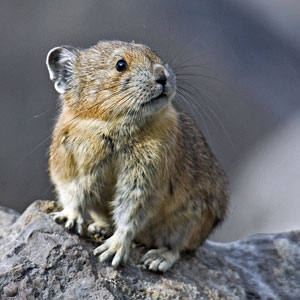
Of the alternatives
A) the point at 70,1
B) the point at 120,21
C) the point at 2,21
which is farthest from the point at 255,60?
the point at 2,21

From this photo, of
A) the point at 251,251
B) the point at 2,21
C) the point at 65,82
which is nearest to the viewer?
the point at 65,82

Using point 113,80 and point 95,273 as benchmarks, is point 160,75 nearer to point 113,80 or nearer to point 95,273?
point 113,80

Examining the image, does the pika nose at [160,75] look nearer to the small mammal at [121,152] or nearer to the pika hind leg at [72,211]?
the small mammal at [121,152]

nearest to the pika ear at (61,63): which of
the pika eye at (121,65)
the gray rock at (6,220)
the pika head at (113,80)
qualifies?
the pika head at (113,80)

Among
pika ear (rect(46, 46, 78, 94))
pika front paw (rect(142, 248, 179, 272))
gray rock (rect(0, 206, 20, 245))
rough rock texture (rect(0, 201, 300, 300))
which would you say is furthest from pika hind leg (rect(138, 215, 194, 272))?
pika ear (rect(46, 46, 78, 94))

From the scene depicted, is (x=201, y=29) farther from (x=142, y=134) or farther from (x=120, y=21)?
(x=142, y=134)

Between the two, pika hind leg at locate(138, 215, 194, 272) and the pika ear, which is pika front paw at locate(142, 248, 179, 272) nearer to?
pika hind leg at locate(138, 215, 194, 272)
